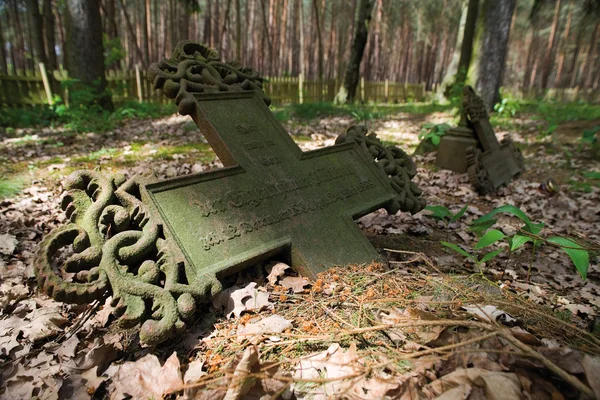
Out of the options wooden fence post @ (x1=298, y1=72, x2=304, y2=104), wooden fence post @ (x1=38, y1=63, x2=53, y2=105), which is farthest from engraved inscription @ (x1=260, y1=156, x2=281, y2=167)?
wooden fence post @ (x1=298, y1=72, x2=304, y2=104)

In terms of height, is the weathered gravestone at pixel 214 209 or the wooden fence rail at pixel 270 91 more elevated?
the wooden fence rail at pixel 270 91

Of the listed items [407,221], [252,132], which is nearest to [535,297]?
[407,221]

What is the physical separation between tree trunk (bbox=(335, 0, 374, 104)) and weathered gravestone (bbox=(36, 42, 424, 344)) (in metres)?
10.4

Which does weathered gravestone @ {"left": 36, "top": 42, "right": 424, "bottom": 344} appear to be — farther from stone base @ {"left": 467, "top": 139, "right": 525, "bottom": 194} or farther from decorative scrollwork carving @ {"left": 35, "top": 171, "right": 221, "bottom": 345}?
stone base @ {"left": 467, "top": 139, "right": 525, "bottom": 194}

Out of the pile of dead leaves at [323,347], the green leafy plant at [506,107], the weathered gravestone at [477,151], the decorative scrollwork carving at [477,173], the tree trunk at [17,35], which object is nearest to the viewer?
the pile of dead leaves at [323,347]

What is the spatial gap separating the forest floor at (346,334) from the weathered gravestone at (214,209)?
0.68ft

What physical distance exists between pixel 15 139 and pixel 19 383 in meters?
6.51

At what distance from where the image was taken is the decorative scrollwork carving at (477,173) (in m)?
4.62

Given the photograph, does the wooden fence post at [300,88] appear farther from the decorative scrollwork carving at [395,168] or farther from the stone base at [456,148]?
the decorative scrollwork carving at [395,168]

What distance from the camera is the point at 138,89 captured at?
471 inches

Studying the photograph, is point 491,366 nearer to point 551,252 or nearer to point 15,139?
point 551,252

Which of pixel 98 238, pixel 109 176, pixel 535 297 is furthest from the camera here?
pixel 535 297

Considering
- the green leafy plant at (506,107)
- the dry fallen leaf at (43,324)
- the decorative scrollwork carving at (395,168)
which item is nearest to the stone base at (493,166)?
the decorative scrollwork carving at (395,168)

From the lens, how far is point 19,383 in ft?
5.18
